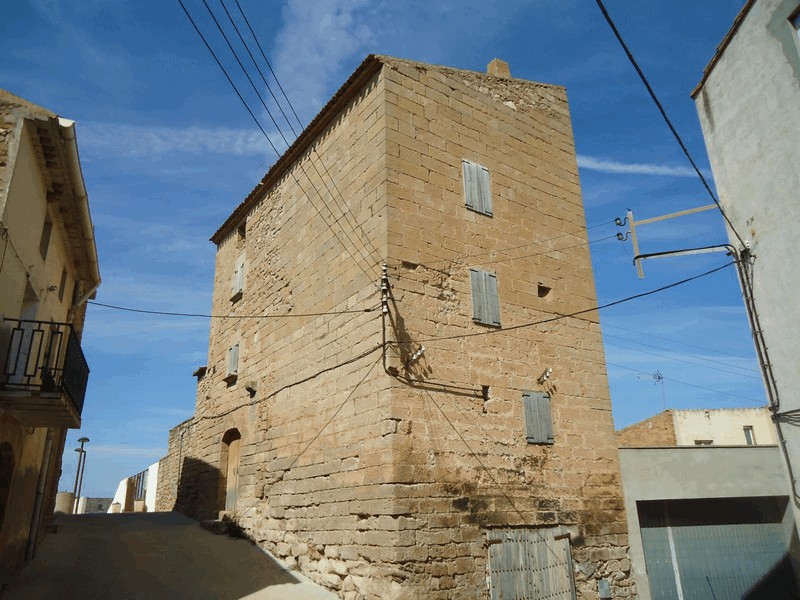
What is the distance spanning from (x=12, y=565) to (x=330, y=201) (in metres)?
7.41

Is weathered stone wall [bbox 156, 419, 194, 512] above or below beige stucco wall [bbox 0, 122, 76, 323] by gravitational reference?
below

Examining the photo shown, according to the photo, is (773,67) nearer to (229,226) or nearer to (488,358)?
(488,358)

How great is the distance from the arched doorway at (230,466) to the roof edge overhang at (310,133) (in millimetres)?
5501

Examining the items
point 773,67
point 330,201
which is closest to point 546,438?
point 330,201

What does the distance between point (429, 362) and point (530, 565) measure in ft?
10.8

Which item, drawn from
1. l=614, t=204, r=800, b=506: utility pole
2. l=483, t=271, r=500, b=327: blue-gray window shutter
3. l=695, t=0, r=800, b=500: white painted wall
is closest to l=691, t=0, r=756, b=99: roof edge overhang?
l=695, t=0, r=800, b=500: white painted wall

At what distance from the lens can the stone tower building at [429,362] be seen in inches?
346

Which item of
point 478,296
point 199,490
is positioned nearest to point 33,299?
point 478,296

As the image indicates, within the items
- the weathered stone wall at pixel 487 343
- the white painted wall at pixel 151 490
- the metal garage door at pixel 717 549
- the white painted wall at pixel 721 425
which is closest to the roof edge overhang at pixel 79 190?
the weathered stone wall at pixel 487 343

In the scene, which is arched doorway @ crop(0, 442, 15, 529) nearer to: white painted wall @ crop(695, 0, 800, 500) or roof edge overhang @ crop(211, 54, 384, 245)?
roof edge overhang @ crop(211, 54, 384, 245)

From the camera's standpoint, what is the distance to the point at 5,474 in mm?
7992

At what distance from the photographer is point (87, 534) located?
1221 cm

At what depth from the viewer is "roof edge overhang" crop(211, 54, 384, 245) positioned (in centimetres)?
1088

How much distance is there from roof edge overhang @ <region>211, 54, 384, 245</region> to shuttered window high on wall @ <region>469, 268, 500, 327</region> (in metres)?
3.90
